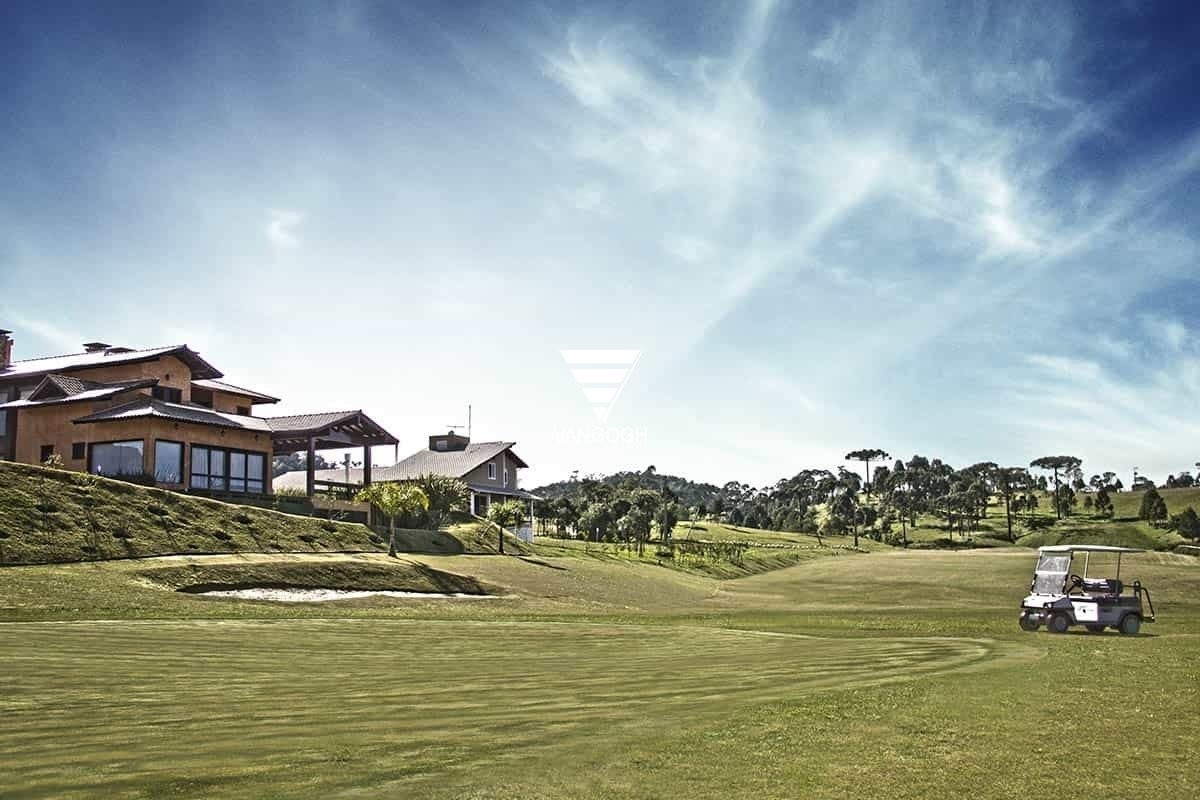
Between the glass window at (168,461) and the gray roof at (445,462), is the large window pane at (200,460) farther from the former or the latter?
the gray roof at (445,462)

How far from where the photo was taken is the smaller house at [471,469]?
89312 mm

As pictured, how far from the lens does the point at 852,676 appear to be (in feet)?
61.2

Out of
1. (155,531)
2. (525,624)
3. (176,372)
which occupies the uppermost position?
(176,372)

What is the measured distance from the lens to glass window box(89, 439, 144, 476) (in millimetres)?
54625

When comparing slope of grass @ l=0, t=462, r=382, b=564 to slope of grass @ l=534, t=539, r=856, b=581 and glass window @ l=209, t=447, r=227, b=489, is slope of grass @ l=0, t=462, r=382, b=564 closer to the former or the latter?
glass window @ l=209, t=447, r=227, b=489

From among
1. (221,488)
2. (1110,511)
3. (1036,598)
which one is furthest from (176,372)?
(1110,511)

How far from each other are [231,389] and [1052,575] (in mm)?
54036

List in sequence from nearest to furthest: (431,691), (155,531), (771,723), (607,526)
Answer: (771,723) < (431,691) < (155,531) < (607,526)

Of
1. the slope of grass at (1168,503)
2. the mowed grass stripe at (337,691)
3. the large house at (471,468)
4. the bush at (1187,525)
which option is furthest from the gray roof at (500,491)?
the slope of grass at (1168,503)

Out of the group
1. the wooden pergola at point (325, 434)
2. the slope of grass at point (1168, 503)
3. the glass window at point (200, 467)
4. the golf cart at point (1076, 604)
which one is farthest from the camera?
the slope of grass at point (1168, 503)

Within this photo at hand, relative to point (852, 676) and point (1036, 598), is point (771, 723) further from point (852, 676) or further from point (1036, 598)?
point (1036, 598)

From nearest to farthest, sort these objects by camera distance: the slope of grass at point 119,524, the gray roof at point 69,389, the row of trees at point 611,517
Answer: the slope of grass at point 119,524 → the gray roof at point 69,389 → the row of trees at point 611,517

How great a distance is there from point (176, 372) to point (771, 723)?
191 ft

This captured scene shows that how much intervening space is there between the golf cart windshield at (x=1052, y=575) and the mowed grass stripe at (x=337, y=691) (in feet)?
21.9
